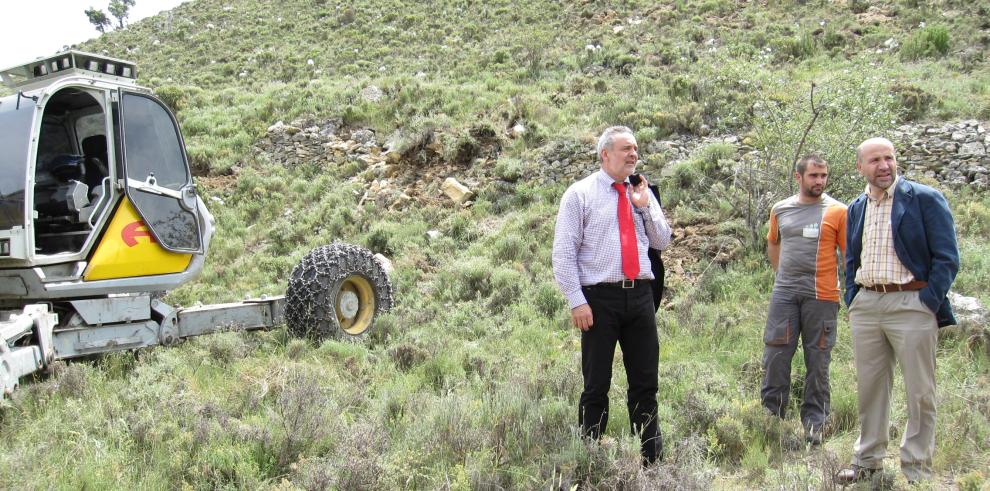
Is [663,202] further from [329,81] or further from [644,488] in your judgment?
[329,81]

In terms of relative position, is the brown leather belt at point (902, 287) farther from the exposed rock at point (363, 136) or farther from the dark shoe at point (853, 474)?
the exposed rock at point (363, 136)

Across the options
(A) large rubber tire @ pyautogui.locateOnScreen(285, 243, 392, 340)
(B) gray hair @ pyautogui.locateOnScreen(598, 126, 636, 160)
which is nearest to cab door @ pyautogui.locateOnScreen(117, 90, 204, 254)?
(A) large rubber tire @ pyautogui.locateOnScreen(285, 243, 392, 340)

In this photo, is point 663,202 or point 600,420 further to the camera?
point 663,202

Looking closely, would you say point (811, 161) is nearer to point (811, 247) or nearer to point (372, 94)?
point (811, 247)

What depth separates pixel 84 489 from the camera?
347cm

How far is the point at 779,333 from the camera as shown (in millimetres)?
4918

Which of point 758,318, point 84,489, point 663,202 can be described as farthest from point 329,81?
point 84,489

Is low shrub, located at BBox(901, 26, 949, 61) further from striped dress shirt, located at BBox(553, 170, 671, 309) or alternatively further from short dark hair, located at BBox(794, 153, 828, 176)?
striped dress shirt, located at BBox(553, 170, 671, 309)

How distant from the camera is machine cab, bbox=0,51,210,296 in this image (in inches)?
204

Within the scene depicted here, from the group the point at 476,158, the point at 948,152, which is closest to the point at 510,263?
the point at 476,158

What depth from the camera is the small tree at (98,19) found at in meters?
51.5

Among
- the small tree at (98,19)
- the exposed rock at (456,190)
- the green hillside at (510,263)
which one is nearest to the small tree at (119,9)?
the small tree at (98,19)

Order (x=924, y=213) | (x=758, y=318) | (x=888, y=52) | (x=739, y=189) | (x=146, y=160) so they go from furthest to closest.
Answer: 1. (x=888, y=52)
2. (x=739, y=189)
3. (x=758, y=318)
4. (x=146, y=160)
5. (x=924, y=213)

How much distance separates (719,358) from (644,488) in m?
3.20
